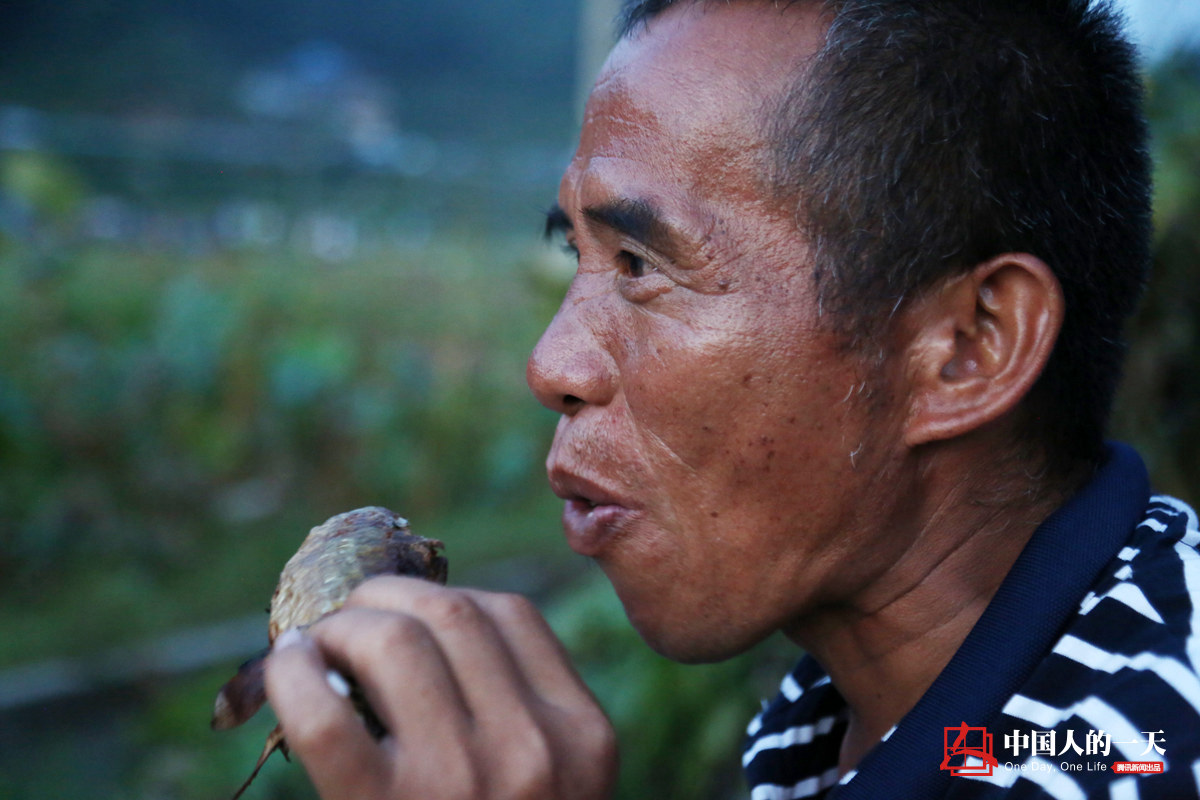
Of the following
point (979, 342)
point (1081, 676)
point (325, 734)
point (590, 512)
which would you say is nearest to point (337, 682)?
point (325, 734)

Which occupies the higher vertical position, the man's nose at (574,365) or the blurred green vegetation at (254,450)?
the man's nose at (574,365)

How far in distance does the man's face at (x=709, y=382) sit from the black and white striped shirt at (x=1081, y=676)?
281 mm

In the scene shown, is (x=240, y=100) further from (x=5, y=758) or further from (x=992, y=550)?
(x=992, y=550)

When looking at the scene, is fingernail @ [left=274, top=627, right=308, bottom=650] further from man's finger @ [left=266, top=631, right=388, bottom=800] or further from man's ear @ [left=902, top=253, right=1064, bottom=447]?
man's ear @ [left=902, top=253, right=1064, bottom=447]

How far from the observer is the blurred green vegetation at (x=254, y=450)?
3949mm

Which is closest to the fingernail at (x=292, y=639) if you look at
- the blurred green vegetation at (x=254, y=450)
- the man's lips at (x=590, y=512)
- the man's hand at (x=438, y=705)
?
the man's hand at (x=438, y=705)

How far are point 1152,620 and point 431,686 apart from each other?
104 cm

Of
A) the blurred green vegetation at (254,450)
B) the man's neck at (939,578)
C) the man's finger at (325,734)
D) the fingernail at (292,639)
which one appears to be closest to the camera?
the man's finger at (325,734)

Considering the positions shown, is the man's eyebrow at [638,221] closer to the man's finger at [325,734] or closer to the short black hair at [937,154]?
the short black hair at [937,154]

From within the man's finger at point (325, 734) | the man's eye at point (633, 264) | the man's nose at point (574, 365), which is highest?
the man's eye at point (633, 264)

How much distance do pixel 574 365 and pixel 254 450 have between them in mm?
5128

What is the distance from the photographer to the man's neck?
1780 mm

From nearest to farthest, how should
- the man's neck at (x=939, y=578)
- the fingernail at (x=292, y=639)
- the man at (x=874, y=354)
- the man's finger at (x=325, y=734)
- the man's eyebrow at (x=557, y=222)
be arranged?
the man's finger at (x=325, y=734)
the fingernail at (x=292, y=639)
the man at (x=874, y=354)
the man's neck at (x=939, y=578)
the man's eyebrow at (x=557, y=222)

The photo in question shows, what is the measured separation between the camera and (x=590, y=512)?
72.6 inches
